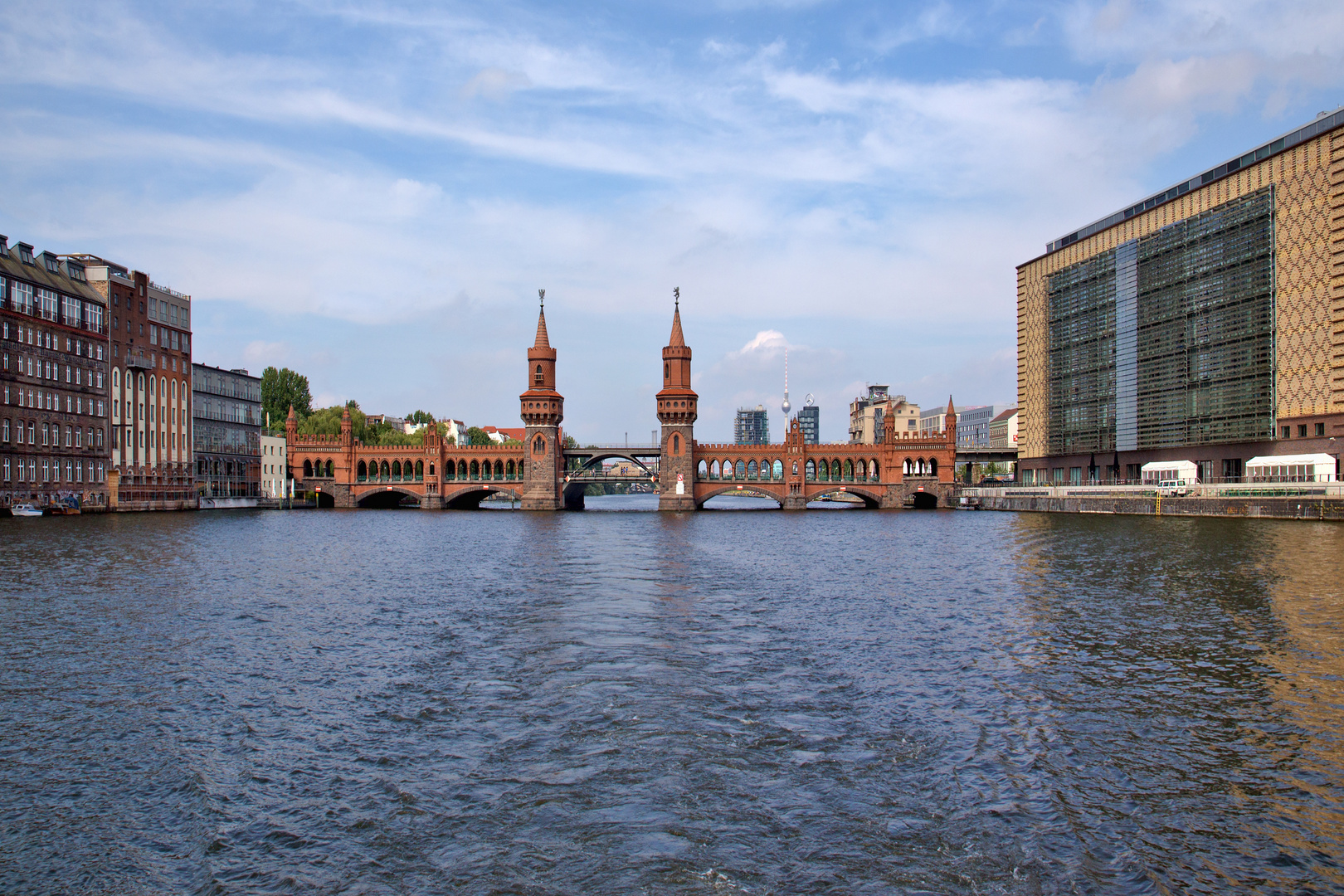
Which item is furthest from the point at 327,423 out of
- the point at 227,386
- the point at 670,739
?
the point at 670,739

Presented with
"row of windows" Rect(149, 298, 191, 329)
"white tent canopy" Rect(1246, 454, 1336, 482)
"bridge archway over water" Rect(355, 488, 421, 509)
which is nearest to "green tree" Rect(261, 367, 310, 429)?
"bridge archway over water" Rect(355, 488, 421, 509)

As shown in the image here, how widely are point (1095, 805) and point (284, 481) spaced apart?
140242 mm

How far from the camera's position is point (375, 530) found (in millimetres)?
82812

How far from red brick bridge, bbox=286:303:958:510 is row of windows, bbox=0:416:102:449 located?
3934 cm

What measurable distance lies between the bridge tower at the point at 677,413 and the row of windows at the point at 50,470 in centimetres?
6659

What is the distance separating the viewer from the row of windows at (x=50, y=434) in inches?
3324

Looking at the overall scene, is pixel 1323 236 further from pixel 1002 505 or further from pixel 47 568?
pixel 47 568

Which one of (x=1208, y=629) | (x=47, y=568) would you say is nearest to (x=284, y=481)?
(x=47, y=568)

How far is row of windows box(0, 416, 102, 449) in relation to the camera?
3324 inches

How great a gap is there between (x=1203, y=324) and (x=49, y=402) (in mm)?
123526

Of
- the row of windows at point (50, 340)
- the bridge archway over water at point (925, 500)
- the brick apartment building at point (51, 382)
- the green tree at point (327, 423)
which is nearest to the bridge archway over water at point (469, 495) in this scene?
the green tree at point (327, 423)

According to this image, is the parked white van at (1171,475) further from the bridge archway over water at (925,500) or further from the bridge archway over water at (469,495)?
the bridge archway over water at (469,495)

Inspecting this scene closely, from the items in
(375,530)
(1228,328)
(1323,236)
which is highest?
(1323,236)

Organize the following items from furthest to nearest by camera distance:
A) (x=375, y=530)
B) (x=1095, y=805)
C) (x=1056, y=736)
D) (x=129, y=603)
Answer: (x=375, y=530)
(x=129, y=603)
(x=1056, y=736)
(x=1095, y=805)
